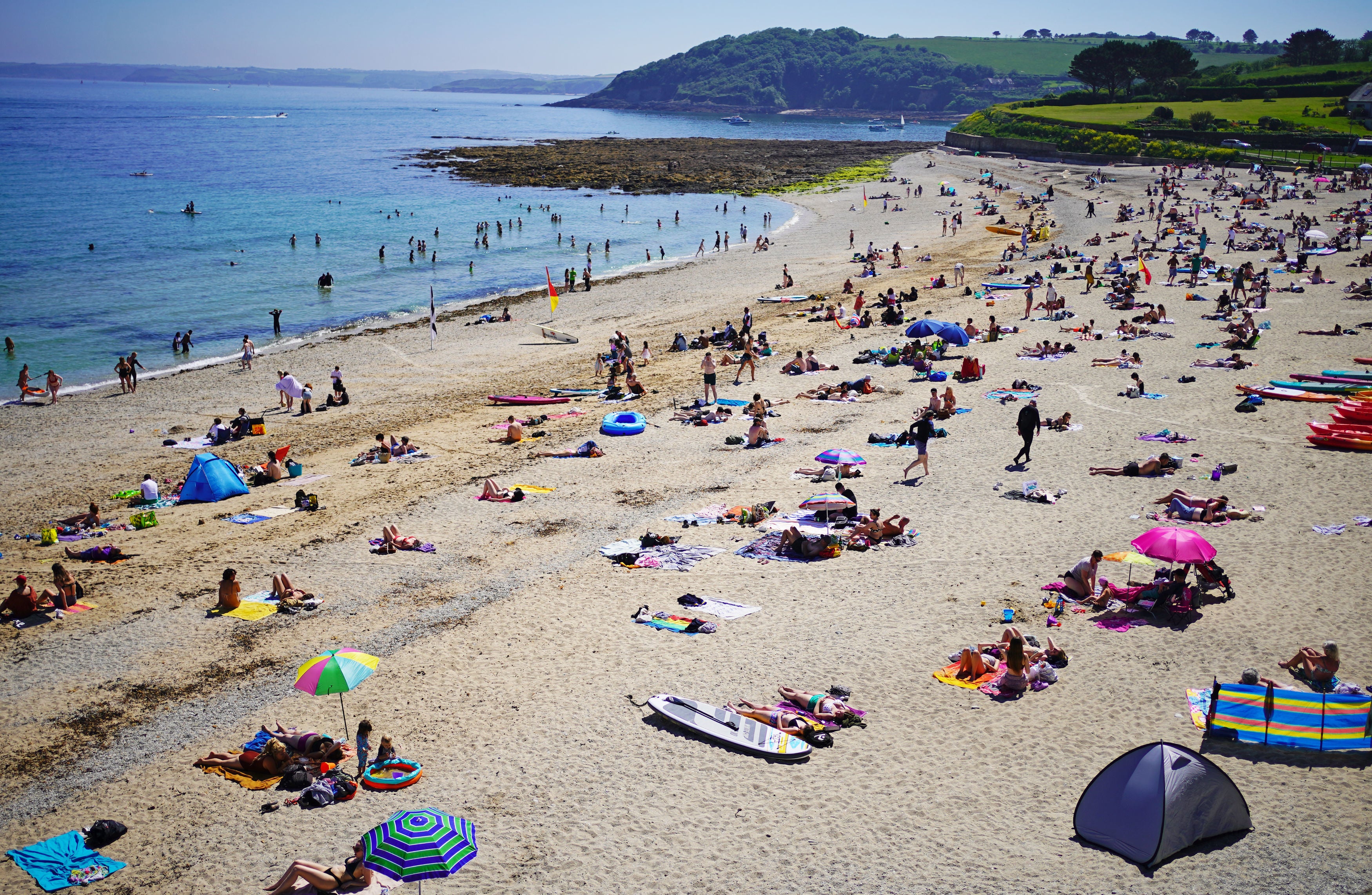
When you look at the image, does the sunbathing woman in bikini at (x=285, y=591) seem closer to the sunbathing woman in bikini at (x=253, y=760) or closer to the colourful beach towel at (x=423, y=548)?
the colourful beach towel at (x=423, y=548)

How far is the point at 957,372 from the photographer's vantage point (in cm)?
2403

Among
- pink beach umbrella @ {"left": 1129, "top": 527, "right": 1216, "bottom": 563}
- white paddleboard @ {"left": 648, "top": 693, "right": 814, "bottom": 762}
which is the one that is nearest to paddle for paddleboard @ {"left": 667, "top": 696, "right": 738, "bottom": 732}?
white paddleboard @ {"left": 648, "top": 693, "right": 814, "bottom": 762}

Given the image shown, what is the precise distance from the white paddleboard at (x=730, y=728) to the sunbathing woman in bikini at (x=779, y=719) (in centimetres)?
6

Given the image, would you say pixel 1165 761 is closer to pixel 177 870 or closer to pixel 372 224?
pixel 177 870

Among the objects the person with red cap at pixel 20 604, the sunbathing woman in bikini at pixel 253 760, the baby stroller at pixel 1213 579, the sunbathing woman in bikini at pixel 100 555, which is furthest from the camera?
the sunbathing woman in bikini at pixel 100 555

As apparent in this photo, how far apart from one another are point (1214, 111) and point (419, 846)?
93.6 metres

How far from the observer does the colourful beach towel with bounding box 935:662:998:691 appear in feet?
34.8

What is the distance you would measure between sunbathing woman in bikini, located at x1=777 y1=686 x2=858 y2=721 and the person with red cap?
10.8m

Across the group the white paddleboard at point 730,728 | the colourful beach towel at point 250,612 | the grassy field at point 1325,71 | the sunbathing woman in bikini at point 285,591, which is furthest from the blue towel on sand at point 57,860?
the grassy field at point 1325,71

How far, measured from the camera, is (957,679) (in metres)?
10.8

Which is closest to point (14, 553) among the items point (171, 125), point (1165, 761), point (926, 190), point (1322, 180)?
point (1165, 761)

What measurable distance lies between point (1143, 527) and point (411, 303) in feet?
101

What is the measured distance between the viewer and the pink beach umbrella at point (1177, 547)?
1147 centimetres

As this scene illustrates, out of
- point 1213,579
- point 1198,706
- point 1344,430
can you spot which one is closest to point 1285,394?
point 1344,430
